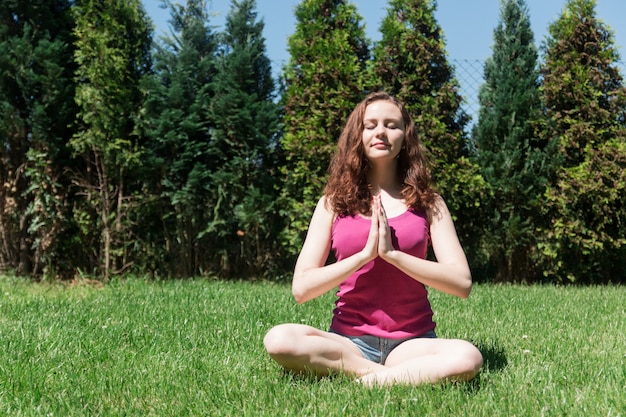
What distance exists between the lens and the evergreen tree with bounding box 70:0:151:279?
7801mm

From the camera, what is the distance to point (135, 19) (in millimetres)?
8211

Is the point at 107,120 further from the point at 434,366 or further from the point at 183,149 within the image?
the point at 434,366

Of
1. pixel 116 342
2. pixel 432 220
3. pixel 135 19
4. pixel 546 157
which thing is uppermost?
pixel 135 19

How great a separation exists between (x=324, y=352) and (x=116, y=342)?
63.0 inches

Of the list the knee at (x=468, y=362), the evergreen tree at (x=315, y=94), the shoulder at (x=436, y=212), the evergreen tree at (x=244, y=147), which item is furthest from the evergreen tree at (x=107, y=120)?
the knee at (x=468, y=362)

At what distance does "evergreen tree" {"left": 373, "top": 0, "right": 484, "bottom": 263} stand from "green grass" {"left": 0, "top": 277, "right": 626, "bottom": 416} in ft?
7.82

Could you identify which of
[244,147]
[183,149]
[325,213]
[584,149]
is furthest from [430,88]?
[325,213]

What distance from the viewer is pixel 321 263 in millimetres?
3074

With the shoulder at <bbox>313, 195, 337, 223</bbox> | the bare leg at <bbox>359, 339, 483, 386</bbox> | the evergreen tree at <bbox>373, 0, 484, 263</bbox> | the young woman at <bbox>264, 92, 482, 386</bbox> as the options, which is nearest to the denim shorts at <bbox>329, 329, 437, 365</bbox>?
the young woman at <bbox>264, 92, 482, 386</bbox>

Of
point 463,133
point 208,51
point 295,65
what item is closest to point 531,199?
point 463,133

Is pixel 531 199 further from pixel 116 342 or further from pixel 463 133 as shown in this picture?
pixel 116 342

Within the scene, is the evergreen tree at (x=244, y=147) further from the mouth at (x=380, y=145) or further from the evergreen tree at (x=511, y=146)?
the mouth at (x=380, y=145)

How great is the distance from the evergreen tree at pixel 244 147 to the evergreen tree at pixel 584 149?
148 inches

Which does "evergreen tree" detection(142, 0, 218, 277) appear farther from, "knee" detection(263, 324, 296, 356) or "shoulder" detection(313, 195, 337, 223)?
"knee" detection(263, 324, 296, 356)
